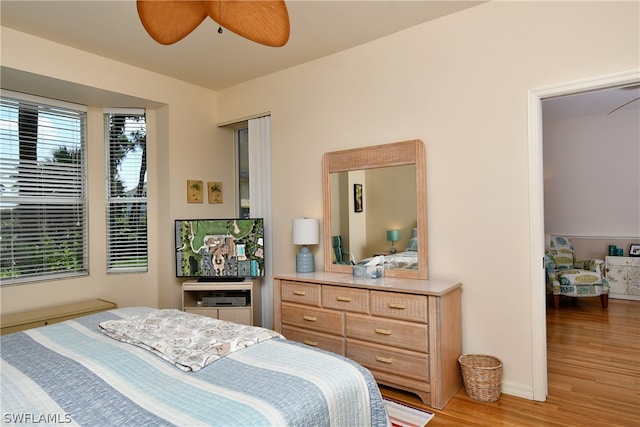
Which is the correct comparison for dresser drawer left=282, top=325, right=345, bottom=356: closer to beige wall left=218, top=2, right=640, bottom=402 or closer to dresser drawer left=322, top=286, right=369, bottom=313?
dresser drawer left=322, top=286, right=369, bottom=313

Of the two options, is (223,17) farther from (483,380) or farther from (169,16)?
(483,380)

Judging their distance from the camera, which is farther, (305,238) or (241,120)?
(241,120)

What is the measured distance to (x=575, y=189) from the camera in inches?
238

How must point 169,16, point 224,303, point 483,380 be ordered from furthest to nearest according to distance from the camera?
point 224,303, point 483,380, point 169,16

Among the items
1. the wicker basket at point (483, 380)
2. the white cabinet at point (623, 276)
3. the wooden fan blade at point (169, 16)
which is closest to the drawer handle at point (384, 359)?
the wicker basket at point (483, 380)

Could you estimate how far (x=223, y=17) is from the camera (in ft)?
5.77

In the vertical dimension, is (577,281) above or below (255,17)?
below

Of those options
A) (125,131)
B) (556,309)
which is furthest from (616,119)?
(125,131)

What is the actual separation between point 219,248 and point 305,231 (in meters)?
0.99

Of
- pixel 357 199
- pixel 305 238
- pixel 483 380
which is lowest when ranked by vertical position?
pixel 483 380

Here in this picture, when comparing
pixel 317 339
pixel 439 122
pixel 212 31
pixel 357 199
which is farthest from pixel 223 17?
pixel 317 339

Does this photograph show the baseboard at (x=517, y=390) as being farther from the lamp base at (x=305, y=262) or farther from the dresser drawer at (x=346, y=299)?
the lamp base at (x=305, y=262)

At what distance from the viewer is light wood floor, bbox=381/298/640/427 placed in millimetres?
2357

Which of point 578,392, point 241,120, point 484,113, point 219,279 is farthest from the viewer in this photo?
point 241,120
